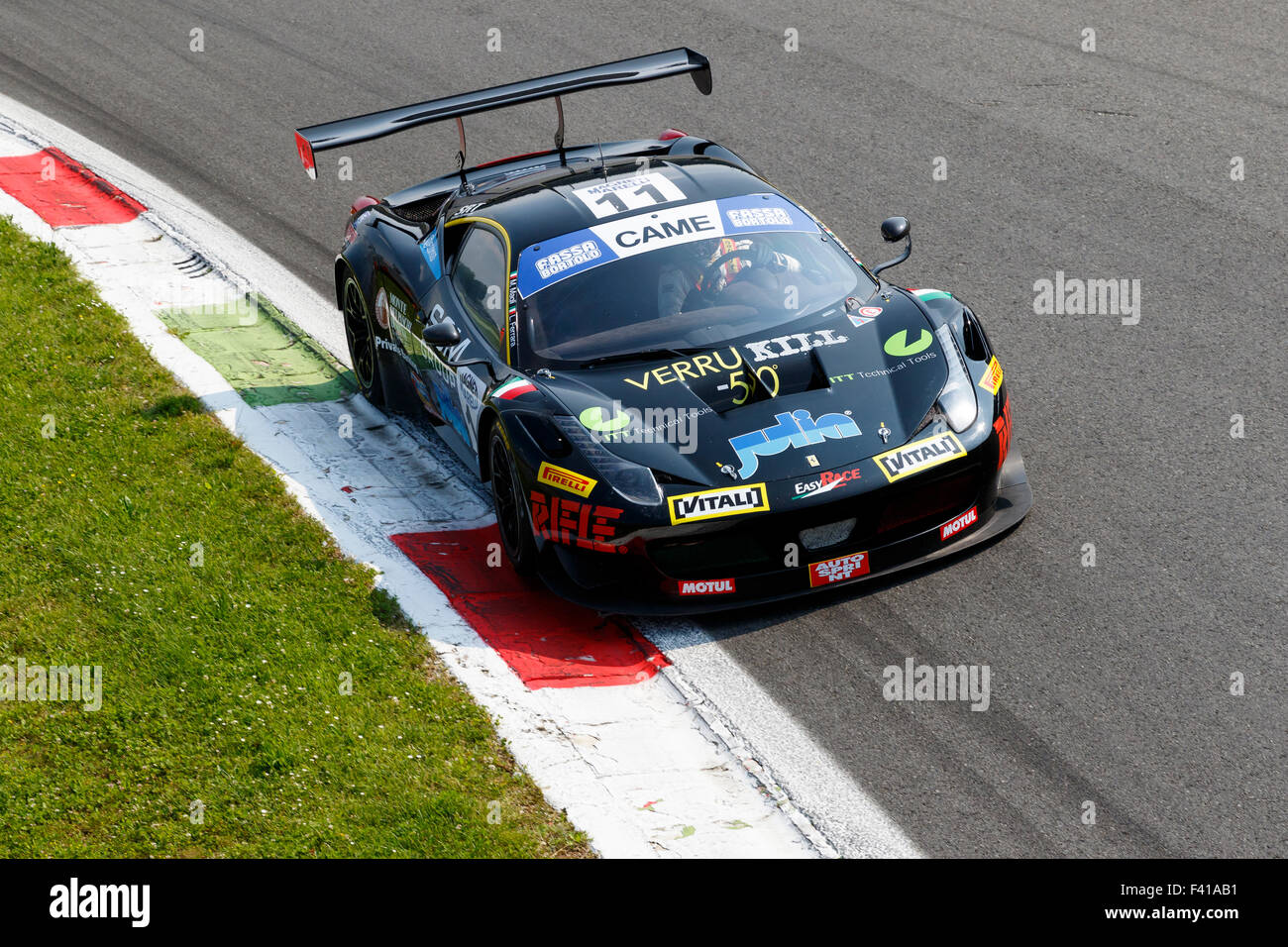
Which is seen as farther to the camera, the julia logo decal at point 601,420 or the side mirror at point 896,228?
the side mirror at point 896,228

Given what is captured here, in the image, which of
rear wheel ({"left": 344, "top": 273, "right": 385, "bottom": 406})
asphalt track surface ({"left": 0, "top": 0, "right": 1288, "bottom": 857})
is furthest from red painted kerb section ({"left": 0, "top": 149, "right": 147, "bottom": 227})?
rear wheel ({"left": 344, "top": 273, "right": 385, "bottom": 406})

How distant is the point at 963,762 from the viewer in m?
4.84

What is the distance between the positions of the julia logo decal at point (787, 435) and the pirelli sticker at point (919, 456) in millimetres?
182

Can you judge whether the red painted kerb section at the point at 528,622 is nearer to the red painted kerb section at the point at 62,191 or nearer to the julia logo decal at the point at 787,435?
the julia logo decal at the point at 787,435

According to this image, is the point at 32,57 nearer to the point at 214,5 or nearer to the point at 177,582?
the point at 214,5

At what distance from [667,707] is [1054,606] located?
162cm

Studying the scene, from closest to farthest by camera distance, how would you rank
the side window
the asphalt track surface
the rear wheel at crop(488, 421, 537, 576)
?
the asphalt track surface < the rear wheel at crop(488, 421, 537, 576) < the side window

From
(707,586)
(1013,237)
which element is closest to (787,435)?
(707,586)

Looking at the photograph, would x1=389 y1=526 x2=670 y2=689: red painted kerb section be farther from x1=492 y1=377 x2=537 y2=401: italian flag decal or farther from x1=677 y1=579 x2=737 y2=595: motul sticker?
x1=492 y1=377 x2=537 y2=401: italian flag decal

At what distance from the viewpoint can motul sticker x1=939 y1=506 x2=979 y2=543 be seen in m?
5.80

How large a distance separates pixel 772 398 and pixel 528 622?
55.0 inches

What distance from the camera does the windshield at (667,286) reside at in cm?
636

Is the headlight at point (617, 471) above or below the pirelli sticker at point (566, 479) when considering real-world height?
above

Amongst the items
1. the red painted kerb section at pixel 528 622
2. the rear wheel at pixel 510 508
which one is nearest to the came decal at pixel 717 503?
the red painted kerb section at pixel 528 622
